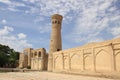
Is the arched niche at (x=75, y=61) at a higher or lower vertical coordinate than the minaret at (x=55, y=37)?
lower

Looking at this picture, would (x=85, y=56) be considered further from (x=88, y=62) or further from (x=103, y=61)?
(x=103, y=61)

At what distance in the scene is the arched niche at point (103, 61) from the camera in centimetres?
1947

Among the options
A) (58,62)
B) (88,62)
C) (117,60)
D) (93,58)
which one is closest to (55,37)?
(58,62)

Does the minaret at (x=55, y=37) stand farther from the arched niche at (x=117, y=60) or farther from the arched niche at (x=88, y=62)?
the arched niche at (x=117, y=60)

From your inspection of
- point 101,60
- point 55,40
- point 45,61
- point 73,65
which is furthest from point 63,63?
point 45,61

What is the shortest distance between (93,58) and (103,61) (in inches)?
74.6

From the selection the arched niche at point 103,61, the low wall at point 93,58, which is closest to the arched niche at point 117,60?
the low wall at point 93,58

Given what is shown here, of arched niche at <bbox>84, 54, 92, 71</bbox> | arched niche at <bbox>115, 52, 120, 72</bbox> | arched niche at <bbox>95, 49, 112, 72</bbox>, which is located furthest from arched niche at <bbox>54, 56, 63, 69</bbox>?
arched niche at <bbox>115, 52, 120, 72</bbox>

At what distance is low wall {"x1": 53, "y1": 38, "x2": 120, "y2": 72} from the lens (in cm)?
1869

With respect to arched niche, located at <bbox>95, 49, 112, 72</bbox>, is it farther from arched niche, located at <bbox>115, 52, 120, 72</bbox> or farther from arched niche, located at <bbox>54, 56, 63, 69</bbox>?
arched niche, located at <bbox>54, 56, 63, 69</bbox>

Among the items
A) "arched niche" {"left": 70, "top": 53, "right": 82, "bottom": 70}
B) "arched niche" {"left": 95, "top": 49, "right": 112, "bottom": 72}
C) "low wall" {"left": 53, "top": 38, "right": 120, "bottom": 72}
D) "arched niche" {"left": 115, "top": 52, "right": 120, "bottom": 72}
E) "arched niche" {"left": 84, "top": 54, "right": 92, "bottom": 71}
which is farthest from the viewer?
"arched niche" {"left": 70, "top": 53, "right": 82, "bottom": 70}

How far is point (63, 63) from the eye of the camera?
3055 cm

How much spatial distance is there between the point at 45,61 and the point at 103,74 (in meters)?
28.7

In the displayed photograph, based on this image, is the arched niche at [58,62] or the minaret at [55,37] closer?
the arched niche at [58,62]
